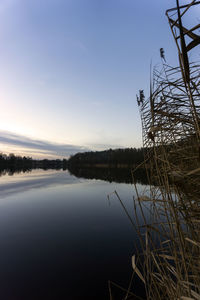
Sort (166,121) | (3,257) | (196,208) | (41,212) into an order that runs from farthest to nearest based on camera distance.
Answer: (41,212)
(3,257)
(166,121)
(196,208)

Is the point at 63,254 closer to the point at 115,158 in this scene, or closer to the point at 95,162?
the point at 115,158

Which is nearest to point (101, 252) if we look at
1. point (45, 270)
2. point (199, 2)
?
point (45, 270)

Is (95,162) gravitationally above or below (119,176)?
above

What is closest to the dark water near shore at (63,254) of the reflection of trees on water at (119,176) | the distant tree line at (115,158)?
the reflection of trees on water at (119,176)

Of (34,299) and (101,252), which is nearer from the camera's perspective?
(34,299)

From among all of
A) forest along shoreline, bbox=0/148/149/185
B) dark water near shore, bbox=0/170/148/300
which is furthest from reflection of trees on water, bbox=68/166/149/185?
dark water near shore, bbox=0/170/148/300

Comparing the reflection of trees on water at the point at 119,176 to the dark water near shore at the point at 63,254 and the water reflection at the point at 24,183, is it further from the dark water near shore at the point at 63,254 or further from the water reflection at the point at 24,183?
the dark water near shore at the point at 63,254

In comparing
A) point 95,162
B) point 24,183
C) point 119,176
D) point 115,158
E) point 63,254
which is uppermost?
point 115,158

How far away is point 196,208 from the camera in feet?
2.46

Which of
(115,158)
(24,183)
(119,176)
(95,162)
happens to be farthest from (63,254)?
(95,162)

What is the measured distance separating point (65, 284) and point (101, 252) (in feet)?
4.48

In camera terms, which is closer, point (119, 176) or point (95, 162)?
point (119, 176)

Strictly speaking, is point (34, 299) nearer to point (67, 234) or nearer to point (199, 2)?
point (67, 234)

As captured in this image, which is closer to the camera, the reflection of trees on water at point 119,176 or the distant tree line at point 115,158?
the reflection of trees on water at point 119,176
